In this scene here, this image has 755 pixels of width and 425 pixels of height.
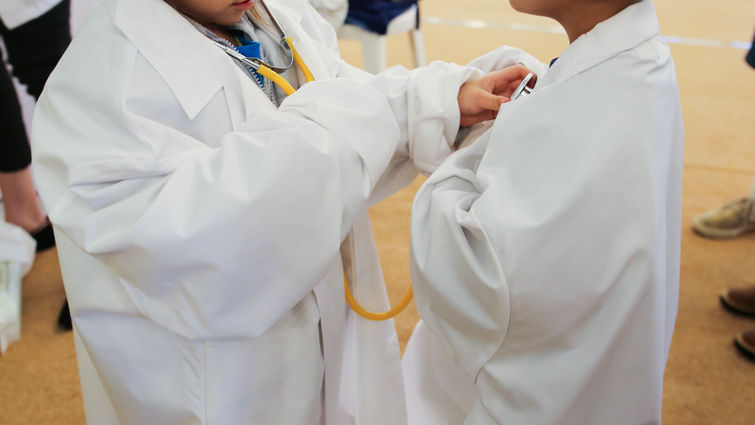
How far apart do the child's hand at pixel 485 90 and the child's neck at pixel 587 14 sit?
13cm

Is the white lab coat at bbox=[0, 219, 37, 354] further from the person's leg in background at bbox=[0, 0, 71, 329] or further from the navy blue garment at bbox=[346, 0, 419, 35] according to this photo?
the navy blue garment at bbox=[346, 0, 419, 35]

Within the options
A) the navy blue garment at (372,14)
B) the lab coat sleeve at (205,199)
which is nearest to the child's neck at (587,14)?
the lab coat sleeve at (205,199)

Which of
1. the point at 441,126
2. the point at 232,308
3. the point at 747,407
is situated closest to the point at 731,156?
the point at 747,407

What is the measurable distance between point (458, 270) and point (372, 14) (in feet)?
6.20

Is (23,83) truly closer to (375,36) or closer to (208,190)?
(375,36)

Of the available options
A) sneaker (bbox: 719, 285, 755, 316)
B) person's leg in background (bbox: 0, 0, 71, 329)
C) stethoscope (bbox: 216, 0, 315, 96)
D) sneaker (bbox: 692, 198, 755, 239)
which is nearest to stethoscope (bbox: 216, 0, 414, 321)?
stethoscope (bbox: 216, 0, 315, 96)

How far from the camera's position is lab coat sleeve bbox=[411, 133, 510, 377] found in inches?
28.2

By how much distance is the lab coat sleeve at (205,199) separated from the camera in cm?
70

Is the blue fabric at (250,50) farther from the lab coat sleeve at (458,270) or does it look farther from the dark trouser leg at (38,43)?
the dark trouser leg at (38,43)

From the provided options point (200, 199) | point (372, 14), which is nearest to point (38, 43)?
point (372, 14)

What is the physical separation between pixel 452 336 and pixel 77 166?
0.47 meters

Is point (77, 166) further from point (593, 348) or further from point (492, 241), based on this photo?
point (593, 348)

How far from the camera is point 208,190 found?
698 mm

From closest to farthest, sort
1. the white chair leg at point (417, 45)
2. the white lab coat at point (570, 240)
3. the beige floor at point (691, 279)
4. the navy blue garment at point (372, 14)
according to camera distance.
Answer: the white lab coat at point (570, 240) → the beige floor at point (691, 279) → the navy blue garment at point (372, 14) → the white chair leg at point (417, 45)
